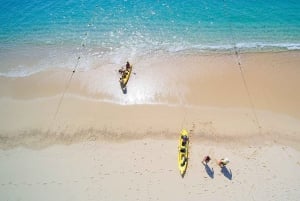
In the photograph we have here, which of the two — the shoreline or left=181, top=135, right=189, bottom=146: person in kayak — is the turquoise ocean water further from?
left=181, top=135, right=189, bottom=146: person in kayak

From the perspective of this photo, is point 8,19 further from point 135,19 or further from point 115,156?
point 115,156

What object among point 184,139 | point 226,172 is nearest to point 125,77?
point 184,139

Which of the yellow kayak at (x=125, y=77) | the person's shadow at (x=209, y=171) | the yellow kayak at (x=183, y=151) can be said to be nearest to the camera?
the person's shadow at (x=209, y=171)

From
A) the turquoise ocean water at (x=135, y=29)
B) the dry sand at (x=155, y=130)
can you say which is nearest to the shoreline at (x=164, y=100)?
the dry sand at (x=155, y=130)

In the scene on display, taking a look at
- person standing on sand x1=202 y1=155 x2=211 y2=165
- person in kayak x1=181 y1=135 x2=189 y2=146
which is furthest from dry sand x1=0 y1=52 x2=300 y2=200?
person in kayak x1=181 y1=135 x2=189 y2=146

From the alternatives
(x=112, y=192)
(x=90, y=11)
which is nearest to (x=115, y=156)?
(x=112, y=192)

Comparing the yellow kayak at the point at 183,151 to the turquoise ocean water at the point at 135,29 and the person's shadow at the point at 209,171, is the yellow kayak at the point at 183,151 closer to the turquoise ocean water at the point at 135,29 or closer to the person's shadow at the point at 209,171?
the person's shadow at the point at 209,171
